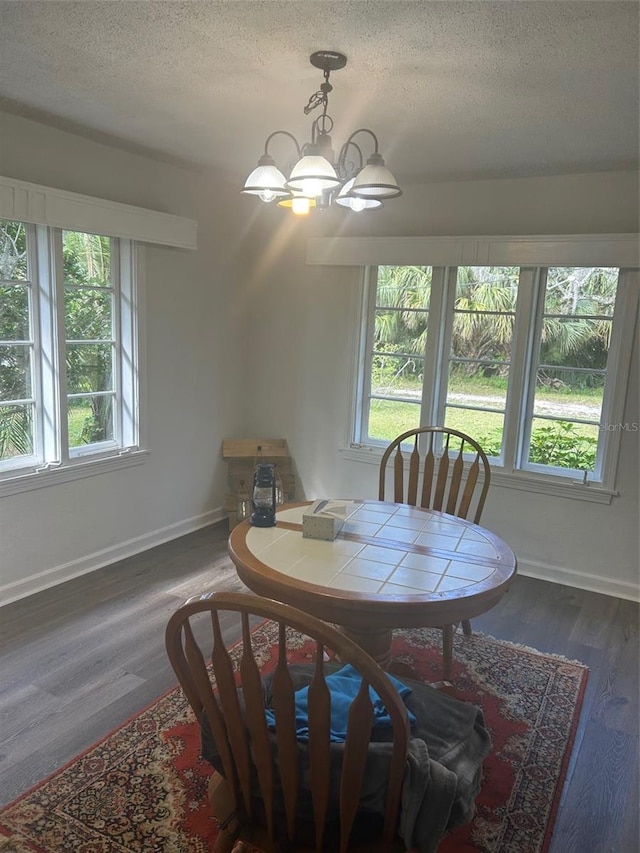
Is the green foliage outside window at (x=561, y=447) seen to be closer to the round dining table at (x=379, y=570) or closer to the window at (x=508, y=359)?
the window at (x=508, y=359)

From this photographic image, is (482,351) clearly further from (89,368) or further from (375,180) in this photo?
(89,368)

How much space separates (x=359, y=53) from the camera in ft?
6.37

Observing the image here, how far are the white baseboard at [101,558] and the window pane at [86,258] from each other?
1523 millimetres

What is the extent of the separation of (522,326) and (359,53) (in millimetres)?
2022

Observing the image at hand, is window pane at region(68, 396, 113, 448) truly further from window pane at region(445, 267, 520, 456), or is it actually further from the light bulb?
window pane at region(445, 267, 520, 456)

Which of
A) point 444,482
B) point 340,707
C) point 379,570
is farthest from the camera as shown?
point 444,482

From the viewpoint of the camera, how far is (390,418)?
4074mm

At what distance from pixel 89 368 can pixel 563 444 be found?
108 inches

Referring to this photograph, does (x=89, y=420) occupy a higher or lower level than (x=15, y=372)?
lower

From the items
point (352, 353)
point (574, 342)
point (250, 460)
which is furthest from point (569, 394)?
point (250, 460)

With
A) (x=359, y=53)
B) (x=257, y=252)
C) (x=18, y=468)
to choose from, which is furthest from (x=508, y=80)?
(x=18, y=468)

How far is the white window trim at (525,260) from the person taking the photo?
326cm

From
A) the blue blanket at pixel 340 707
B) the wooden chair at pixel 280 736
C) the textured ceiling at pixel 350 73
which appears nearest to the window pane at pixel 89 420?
the textured ceiling at pixel 350 73

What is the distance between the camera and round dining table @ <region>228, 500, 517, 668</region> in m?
1.78
